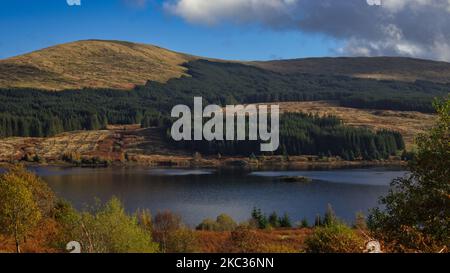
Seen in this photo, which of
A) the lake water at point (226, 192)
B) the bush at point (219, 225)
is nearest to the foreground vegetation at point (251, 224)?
the bush at point (219, 225)

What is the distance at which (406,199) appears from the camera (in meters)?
27.2

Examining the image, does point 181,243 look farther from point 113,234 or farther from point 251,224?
point 251,224

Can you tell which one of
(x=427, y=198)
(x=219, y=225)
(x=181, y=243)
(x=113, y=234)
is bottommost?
(x=219, y=225)

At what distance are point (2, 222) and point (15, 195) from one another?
2.78 meters

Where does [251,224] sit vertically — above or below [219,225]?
above

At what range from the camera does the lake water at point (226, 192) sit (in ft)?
338

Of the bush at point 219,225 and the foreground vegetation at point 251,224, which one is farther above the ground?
the foreground vegetation at point 251,224

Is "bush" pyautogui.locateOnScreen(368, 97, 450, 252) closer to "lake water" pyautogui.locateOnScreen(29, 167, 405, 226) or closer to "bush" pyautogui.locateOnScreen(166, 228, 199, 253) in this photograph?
"bush" pyautogui.locateOnScreen(166, 228, 199, 253)

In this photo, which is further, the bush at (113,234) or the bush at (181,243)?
the bush at (181,243)

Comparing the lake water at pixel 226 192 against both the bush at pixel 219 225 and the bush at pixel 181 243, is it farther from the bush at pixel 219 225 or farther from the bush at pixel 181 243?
the bush at pixel 181 243

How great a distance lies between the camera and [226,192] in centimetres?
12838

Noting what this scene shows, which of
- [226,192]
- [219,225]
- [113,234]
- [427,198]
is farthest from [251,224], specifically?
[427,198]

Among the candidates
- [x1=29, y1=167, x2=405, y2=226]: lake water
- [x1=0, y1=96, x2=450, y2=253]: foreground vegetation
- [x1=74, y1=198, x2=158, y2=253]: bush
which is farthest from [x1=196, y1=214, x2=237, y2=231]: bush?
[x1=74, y1=198, x2=158, y2=253]: bush
